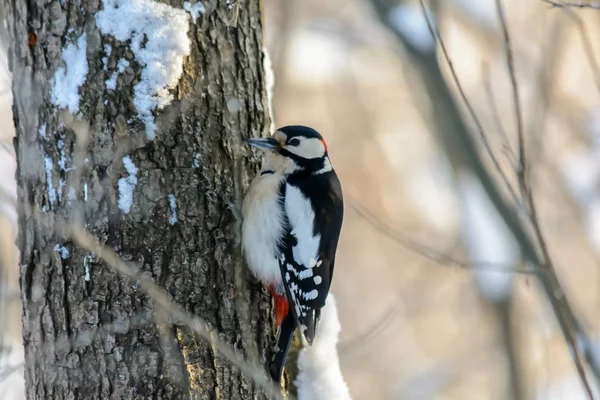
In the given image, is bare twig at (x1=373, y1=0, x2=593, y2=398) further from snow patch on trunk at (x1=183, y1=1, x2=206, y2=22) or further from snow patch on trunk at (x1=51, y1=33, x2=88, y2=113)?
snow patch on trunk at (x1=51, y1=33, x2=88, y2=113)

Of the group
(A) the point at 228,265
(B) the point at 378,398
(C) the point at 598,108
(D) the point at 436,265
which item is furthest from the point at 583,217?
(A) the point at 228,265

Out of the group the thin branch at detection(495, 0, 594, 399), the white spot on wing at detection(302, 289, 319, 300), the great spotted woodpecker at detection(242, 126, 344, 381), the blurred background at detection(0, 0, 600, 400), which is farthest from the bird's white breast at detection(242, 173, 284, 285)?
the thin branch at detection(495, 0, 594, 399)

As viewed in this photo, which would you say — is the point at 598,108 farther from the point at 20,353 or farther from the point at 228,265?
the point at 20,353

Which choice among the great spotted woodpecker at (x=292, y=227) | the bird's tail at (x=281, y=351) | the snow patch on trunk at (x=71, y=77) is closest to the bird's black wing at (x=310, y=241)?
the great spotted woodpecker at (x=292, y=227)

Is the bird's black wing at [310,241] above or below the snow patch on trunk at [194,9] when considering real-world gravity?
below

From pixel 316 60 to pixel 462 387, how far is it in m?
4.13

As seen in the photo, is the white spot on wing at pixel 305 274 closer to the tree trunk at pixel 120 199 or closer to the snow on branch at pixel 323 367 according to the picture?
the snow on branch at pixel 323 367

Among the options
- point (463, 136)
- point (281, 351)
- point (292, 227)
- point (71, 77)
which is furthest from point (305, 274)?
point (71, 77)

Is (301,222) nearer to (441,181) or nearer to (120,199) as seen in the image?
(120,199)

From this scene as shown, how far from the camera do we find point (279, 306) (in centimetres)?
268

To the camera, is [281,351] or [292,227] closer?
[281,351]

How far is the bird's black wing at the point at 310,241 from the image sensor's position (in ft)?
8.95

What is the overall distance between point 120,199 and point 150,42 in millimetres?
554

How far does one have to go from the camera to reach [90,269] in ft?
7.30
